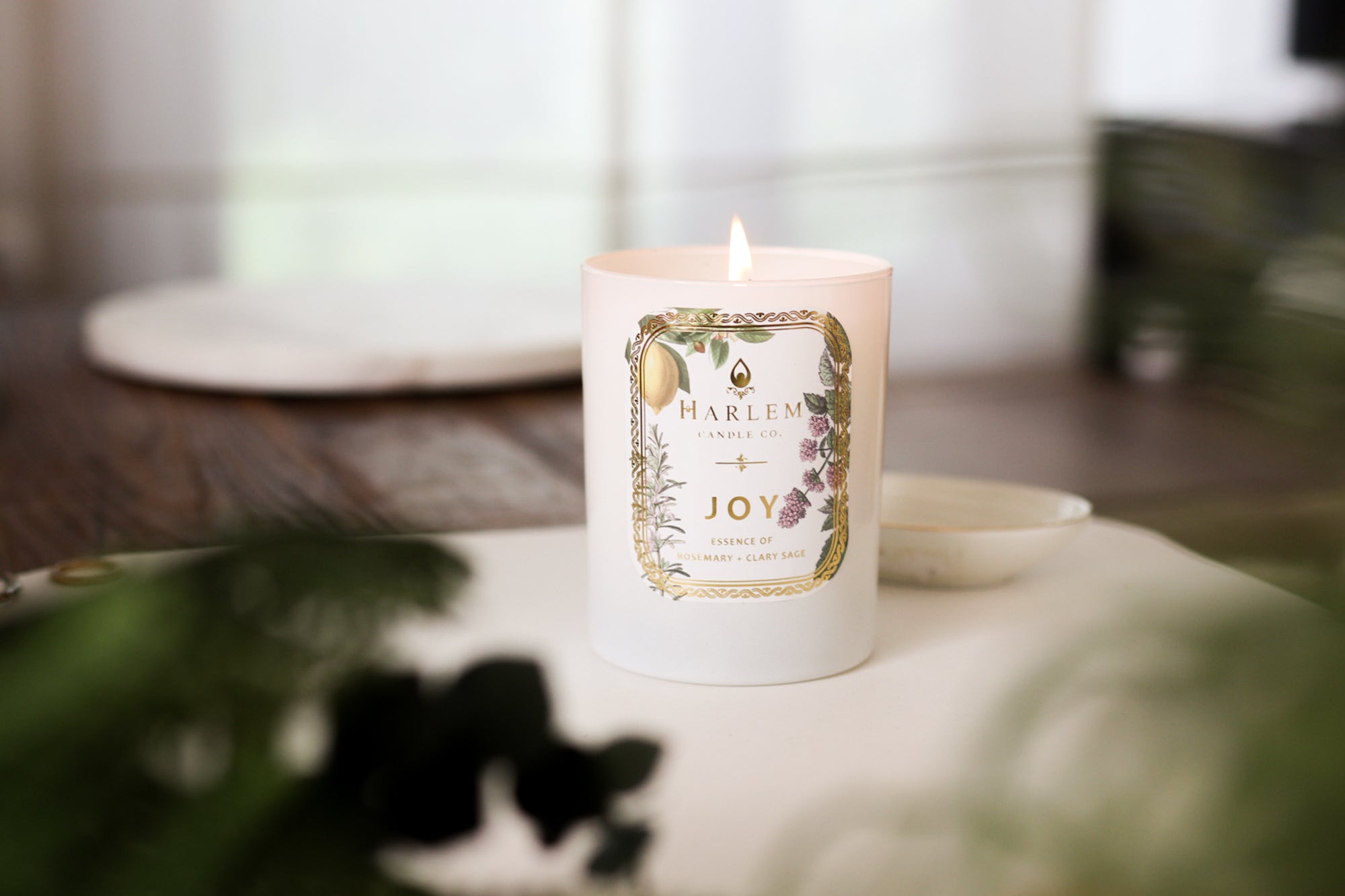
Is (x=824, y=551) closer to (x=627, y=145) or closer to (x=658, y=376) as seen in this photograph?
(x=658, y=376)

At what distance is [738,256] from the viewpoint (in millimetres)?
362

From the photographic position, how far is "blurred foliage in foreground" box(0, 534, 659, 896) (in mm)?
85

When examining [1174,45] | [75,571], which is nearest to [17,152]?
[1174,45]

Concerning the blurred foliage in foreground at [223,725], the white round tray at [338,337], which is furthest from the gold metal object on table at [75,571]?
the white round tray at [338,337]

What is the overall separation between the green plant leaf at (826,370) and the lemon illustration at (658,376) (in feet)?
0.12

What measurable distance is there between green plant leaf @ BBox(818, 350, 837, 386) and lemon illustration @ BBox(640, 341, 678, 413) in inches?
1.4

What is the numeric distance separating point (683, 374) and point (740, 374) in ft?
0.05

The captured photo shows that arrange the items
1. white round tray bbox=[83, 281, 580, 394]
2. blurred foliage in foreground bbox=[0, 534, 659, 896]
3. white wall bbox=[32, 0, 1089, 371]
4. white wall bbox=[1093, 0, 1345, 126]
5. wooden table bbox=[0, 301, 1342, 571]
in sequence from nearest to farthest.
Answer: blurred foliage in foreground bbox=[0, 534, 659, 896]
wooden table bbox=[0, 301, 1342, 571]
white round tray bbox=[83, 281, 580, 394]
white wall bbox=[1093, 0, 1345, 126]
white wall bbox=[32, 0, 1089, 371]

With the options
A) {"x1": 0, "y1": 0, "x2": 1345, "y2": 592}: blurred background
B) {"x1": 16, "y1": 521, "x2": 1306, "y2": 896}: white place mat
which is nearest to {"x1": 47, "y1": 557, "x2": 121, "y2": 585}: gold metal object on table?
{"x1": 16, "y1": 521, "x2": 1306, "y2": 896}: white place mat

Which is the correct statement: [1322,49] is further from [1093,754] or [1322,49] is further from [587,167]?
[587,167]

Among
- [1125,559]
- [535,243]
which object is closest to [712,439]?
[1125,559]

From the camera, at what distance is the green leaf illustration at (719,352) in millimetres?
319

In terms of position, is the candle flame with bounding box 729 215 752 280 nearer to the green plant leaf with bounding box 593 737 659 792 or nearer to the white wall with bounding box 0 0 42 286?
the green plant leaf with bounding box 593 737 659 792

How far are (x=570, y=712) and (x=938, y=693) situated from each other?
0.09 metres
